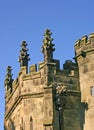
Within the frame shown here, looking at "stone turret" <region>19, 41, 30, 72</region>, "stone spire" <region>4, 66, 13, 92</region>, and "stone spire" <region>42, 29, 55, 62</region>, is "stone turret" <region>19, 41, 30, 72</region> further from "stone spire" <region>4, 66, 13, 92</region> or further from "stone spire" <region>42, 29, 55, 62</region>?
"stone spire" <region>4, 66, 13, 92</region>

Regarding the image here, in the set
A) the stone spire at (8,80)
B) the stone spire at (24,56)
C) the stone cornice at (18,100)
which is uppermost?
the stone spire at (24,56)

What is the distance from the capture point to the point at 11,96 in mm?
33844

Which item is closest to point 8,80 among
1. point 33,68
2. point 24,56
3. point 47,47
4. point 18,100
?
point 24,56

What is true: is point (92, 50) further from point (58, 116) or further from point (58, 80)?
point (58, 116)

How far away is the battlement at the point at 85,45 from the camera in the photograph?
30.1 meters

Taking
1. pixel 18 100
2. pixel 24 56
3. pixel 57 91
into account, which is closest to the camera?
pixel 57 91

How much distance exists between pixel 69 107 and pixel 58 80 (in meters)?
1.85

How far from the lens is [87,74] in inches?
1173

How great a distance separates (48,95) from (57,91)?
0.64 meters

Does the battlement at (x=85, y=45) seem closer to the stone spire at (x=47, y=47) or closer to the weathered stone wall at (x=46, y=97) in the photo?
the weathered stone wall at (x=46, y=97)

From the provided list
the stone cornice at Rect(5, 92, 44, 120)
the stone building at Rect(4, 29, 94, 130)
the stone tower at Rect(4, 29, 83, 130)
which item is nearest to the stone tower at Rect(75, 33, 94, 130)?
the stone building at Rect(4, 29, 94, 130)

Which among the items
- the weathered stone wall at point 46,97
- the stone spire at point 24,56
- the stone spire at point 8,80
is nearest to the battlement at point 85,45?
the weathered stone wall at point 46,97

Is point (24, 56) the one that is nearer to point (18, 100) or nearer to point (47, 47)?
point (47, 47)

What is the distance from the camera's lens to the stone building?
28547 millimetres
